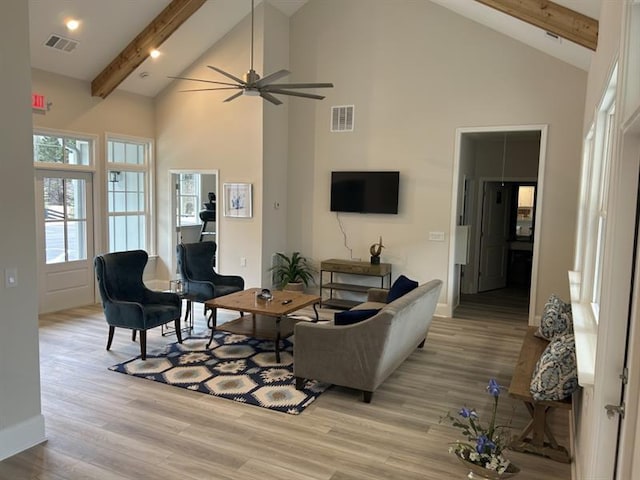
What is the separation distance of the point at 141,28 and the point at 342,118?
10.4ft

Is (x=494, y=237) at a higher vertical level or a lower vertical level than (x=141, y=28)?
lower

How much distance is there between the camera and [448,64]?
A: 6789 millimetres

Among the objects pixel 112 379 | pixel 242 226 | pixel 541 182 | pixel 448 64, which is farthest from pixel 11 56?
pixel 541 182

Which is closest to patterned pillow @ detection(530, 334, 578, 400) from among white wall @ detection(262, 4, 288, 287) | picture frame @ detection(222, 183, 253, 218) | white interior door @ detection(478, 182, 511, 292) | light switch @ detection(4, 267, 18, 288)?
light switch @ detection(4, 267, 18, 288)

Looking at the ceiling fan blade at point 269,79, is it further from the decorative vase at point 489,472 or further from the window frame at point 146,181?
the window frame at point 146,181

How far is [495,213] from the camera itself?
9.35 metres

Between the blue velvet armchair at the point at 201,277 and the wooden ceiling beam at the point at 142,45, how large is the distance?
279 centimetres

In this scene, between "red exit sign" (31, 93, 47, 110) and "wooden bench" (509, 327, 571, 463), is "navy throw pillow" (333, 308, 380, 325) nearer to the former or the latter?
"wooden bench" (509, 327, 571, 463)

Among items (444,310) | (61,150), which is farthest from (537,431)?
(61,150)

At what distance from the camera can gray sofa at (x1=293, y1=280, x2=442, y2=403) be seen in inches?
153

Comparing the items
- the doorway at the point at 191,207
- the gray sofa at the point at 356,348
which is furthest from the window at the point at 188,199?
the gray sofa at the point at 356,348

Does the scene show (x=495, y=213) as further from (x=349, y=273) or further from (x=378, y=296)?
(x=378, y=296)

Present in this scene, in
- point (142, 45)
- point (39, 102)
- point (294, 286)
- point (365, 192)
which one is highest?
point (142, 45)

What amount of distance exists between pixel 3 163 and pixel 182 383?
7.70ft
